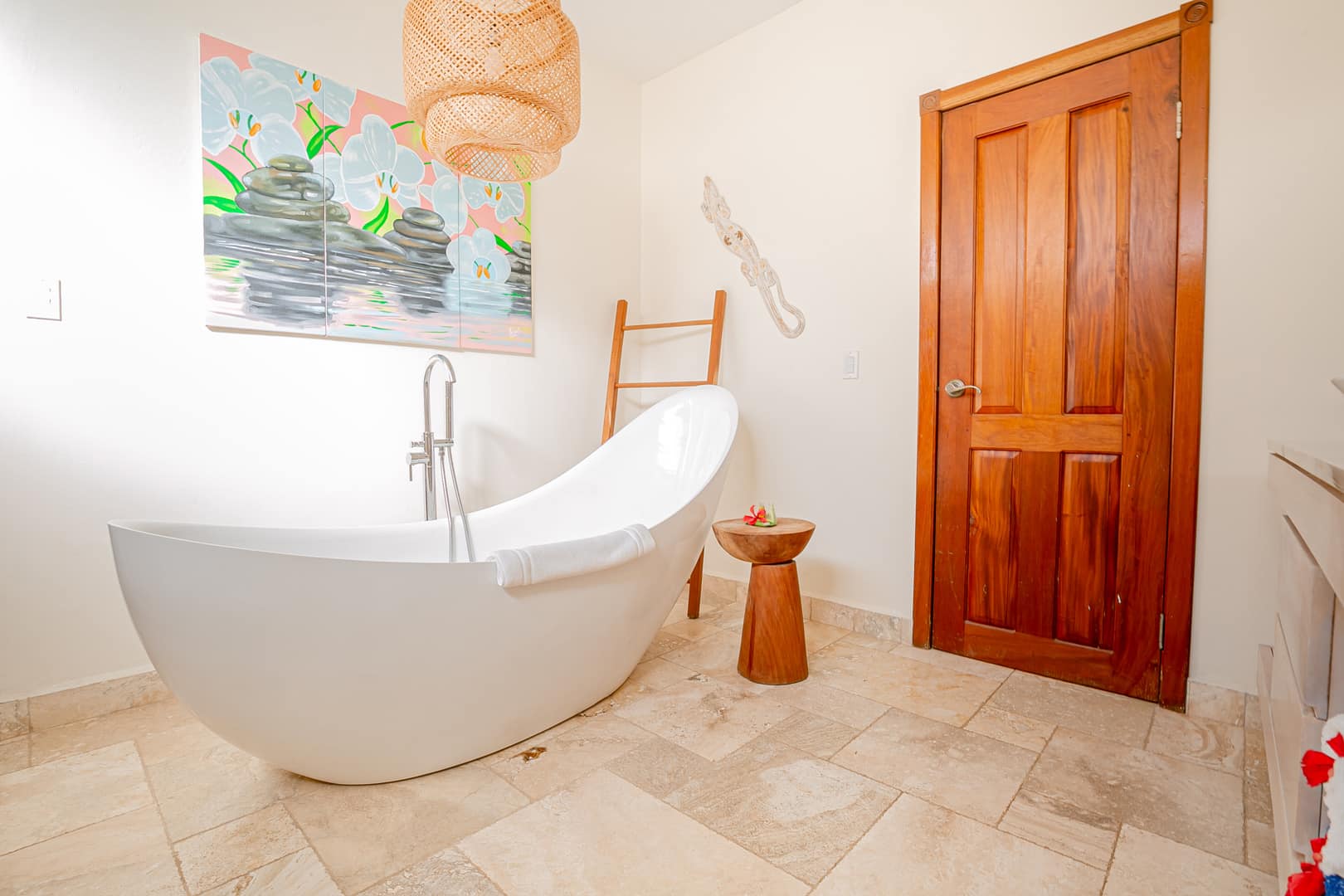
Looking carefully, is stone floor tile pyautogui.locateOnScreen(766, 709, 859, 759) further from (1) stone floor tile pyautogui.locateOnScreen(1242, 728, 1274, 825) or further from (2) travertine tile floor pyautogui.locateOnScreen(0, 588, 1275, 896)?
(1) stone floor tile pyautogui.locateOnScreen(1242, 728, 1274, 825)

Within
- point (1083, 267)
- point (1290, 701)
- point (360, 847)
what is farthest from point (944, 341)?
point (360, 847)

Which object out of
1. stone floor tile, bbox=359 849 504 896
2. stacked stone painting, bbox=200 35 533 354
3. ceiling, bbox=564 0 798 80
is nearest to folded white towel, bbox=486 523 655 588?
stone floor tile, bbox=359 849 504 896

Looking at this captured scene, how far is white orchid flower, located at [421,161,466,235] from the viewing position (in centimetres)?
242

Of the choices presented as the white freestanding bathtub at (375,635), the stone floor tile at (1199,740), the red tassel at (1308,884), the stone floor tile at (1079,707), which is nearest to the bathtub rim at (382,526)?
the white freestanding bathtub at (375,635)

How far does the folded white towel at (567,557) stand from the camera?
4.55 feet

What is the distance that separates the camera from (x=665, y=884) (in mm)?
1131

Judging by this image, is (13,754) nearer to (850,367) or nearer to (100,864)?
(100,864)

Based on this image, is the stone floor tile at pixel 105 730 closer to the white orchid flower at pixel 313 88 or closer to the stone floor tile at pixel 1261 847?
the white orchid flower at pixel 313 88

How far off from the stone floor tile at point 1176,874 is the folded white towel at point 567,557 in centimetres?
114

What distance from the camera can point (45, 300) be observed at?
5.49ft

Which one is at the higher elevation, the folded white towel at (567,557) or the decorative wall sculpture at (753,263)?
the decorative wall sculpture at (753,263)

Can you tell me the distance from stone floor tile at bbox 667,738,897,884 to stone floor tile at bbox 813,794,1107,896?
0.13 feet

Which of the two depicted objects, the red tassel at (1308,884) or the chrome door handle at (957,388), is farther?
the chrome door handle at (957,388)

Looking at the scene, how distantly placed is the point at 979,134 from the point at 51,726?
3.29m
